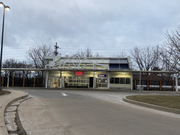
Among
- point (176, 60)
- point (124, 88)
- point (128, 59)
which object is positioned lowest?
point (124, 88)

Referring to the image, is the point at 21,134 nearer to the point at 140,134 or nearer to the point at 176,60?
the point at 140,134

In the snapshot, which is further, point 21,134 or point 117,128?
point 117,128

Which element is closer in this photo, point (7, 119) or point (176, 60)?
point (7, 119)

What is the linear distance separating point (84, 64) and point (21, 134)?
28.8 meters

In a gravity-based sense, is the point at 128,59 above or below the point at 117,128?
above

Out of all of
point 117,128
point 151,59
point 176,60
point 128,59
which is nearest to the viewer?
point 117,128

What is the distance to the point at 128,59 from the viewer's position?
33156mm

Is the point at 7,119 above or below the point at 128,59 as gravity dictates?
below

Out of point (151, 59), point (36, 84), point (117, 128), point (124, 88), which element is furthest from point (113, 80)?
point (117, 128)

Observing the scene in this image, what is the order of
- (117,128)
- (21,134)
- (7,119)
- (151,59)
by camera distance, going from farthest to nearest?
(151,59)
(7,119)
(117,128)
(21,134)

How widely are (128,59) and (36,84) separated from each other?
20.8 m

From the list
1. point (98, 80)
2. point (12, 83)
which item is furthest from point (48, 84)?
point (98, 80)

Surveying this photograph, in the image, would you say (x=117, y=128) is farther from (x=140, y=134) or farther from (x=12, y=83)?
(x=12, y=83)

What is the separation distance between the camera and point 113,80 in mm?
31734
